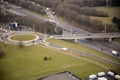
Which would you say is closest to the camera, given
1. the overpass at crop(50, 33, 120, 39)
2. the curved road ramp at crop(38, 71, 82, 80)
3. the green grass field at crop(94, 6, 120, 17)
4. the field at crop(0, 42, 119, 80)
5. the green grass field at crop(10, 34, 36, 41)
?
the curved road ramp at crop(38, 71, 82, 80)

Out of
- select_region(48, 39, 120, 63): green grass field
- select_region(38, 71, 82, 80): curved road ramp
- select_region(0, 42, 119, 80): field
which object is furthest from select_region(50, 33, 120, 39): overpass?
select_region(38, 71, 82, 80): curved road ramp

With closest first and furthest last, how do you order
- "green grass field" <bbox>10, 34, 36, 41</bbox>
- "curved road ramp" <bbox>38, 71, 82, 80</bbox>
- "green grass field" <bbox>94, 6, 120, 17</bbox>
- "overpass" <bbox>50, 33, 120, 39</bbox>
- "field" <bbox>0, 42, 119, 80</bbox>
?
1. "curved road ramp" <bbox>38, 71, 82, 80</bbox>
2. "field" <bbox>0, 42, 119, 80</bbox>
3. "green grass field" <bbox>10, 34, 36, 41</bbox>
4. "green grass field" <bbox>94, 6, 120, 17</bbox>
5. "overpass" <bbox>50, 33, 120, 39</bbox>

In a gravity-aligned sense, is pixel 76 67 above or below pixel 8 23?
below

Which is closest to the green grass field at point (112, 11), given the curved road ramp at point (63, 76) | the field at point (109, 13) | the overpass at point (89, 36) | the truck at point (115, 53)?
the field at point (109, 13)

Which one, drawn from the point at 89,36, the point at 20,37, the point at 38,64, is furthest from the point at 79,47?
the point at 20,37

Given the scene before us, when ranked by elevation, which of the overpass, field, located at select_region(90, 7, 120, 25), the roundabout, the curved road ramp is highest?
field, located at select_region(90, 7, 120, 25)

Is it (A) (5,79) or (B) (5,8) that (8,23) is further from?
(A) (5,79)

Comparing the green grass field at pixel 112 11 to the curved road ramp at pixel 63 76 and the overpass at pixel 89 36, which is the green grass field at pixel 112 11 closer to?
the overpass at pixel 89 36

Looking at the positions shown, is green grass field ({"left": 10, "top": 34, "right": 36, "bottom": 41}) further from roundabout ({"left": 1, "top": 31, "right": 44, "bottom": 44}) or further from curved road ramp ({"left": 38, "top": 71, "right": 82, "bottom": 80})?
curved road ramp ({"left": 38, "top": 71, "right": 82, "bottom": 80})

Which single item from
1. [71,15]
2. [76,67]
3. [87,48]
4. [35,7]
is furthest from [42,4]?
[76,67]
